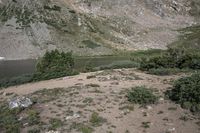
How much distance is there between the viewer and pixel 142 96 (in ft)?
97.2

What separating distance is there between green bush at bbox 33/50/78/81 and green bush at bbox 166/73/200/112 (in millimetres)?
18446

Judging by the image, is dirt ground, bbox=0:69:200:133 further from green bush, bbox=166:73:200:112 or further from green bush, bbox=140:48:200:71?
green bush, bbox=140:48:200:71

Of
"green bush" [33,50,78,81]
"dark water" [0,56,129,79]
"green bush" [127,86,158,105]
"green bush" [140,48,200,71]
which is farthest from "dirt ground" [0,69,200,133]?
"dark water" [0,56,129,79]

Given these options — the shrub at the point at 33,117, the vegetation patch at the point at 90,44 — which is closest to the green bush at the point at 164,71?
the shrub at the point at 33,117

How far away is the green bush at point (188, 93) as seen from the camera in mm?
27734

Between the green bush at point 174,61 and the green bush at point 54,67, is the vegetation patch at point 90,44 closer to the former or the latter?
the green bush at point 54,67

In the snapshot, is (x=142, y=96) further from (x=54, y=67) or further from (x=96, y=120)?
(x=54, y=67)

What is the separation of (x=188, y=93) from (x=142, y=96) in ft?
10.6

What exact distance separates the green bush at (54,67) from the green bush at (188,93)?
726 inches

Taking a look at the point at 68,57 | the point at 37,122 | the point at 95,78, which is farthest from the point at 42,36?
the point at 37,122

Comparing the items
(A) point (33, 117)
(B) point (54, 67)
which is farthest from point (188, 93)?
(B) point (54, 67)

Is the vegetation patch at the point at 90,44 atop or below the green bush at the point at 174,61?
below

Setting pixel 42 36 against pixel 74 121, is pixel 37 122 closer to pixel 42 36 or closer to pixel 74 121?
pixel 74 121

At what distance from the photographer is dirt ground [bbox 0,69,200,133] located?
25.6m
